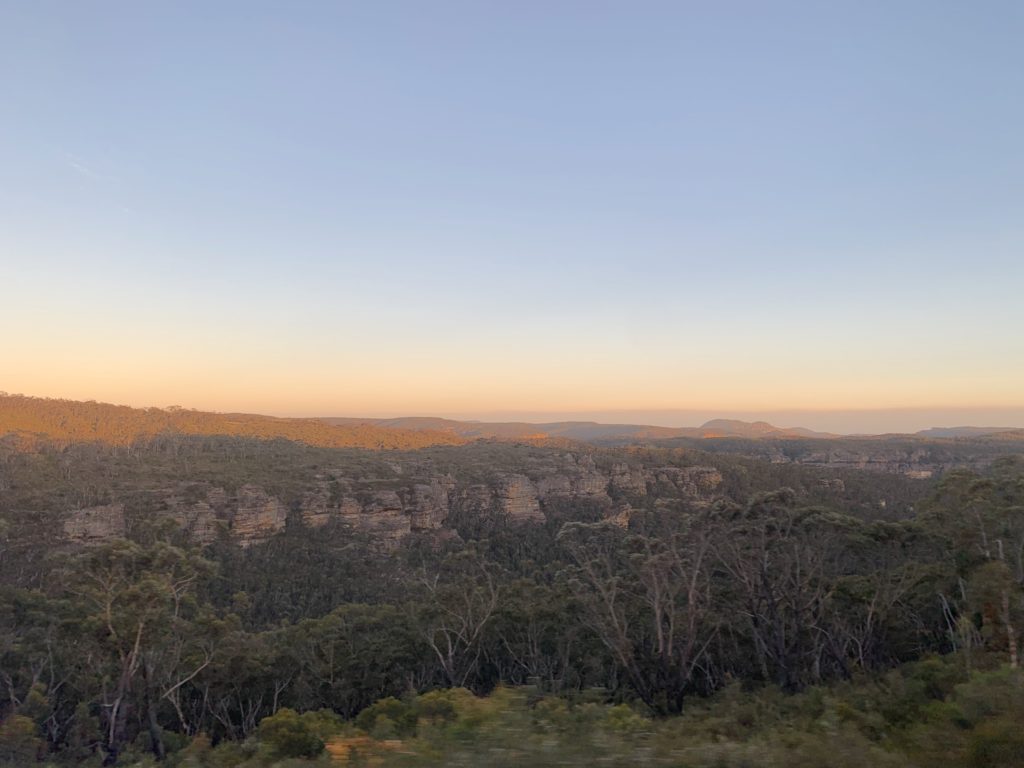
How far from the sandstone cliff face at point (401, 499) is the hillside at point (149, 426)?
101 feet

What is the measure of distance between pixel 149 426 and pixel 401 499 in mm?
55077

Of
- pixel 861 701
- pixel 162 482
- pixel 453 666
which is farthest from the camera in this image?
pixel 162 482

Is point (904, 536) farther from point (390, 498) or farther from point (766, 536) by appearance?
point (390, 498)

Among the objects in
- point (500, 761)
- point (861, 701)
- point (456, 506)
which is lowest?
point (456, 506)

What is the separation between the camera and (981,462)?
81688mm

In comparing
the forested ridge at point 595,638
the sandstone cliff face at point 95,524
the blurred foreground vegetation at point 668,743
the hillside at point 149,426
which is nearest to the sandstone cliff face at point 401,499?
the sandstone cliff face at point 95,524

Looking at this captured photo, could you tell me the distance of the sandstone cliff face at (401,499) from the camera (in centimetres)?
4634

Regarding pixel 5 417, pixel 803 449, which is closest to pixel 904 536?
pixel 5 417

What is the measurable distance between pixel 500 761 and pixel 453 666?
19.5m

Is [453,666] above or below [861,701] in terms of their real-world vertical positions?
below

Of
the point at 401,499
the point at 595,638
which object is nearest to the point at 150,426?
the point at 401,499

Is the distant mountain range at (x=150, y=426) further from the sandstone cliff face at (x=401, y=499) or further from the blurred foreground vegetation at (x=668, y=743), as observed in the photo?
the blurred foreground vegetation at (x=668, y=743)

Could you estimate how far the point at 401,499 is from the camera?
6019 cm

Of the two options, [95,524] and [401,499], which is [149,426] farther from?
[95,524]
